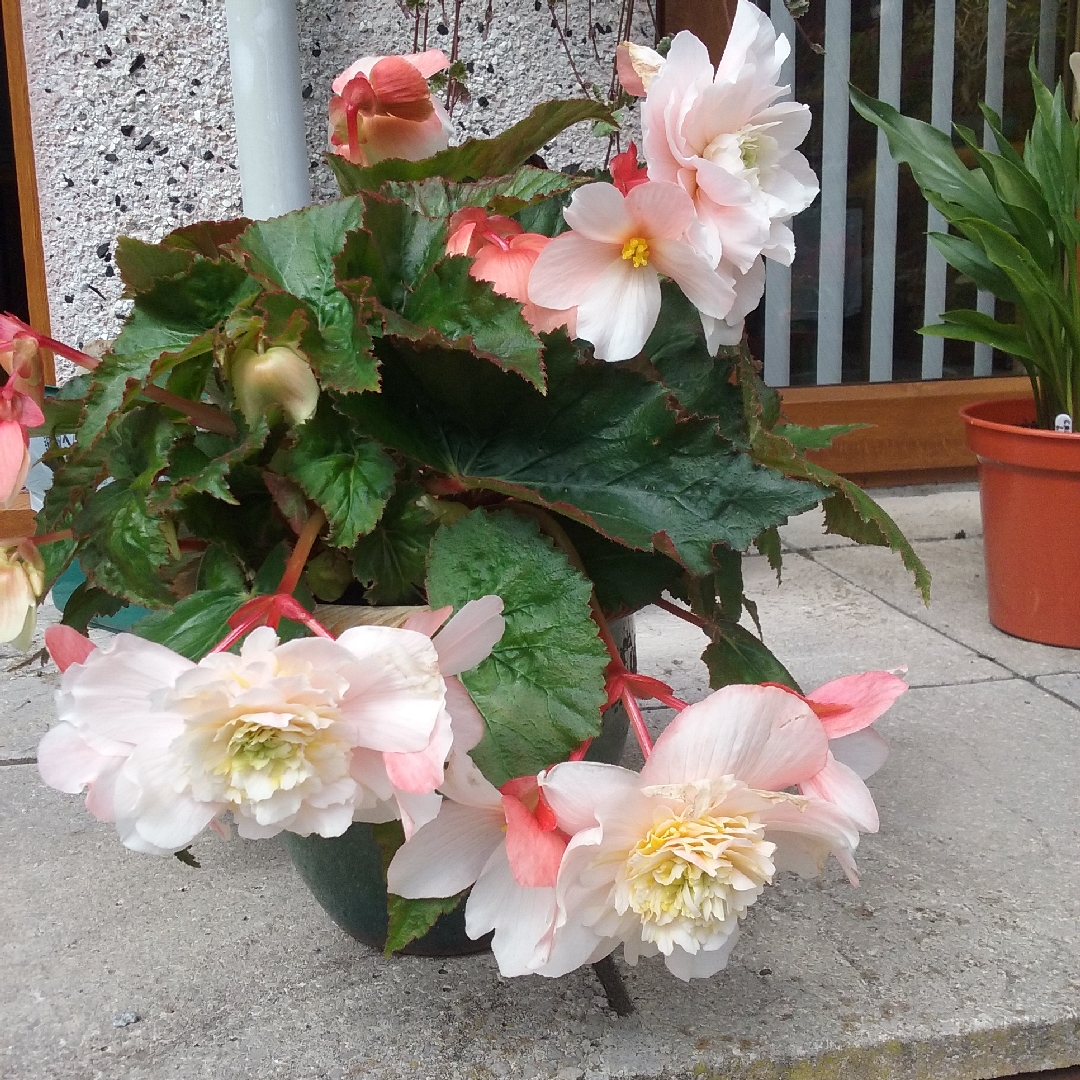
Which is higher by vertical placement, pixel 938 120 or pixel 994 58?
pixel 994 58

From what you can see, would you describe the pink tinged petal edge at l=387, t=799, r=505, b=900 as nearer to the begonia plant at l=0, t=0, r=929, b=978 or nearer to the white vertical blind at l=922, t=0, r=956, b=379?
the begonia plant at l=0, t=0, r=929, b=978

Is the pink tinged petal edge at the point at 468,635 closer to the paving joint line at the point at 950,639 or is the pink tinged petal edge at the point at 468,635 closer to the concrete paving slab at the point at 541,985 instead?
the concrete paving slab at the point at 541,985

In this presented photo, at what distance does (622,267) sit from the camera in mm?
507

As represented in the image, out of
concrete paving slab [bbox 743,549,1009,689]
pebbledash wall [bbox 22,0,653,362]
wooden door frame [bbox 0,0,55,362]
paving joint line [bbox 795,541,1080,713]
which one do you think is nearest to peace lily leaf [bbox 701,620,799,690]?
concrete paving slab [bbox 743,549,1009,689]

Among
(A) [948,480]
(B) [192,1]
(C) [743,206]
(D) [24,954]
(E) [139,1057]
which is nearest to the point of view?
(C) [743,206]

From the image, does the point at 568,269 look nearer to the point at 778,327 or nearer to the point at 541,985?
the point at 541,985

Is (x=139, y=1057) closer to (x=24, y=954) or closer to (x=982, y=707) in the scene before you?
(x=24, y=954)

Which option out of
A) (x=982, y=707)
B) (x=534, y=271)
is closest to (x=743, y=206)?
(x=534, y=271)

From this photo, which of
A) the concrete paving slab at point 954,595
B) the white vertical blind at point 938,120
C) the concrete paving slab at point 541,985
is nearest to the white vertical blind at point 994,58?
the white vertical blind at point 938,120

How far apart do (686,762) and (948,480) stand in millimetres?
2297

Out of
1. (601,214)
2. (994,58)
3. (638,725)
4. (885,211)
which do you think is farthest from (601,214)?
(994,58)

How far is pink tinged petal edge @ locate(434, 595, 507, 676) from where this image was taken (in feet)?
1.28

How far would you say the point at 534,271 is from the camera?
0.50 meters

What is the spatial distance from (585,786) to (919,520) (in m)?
1.98
